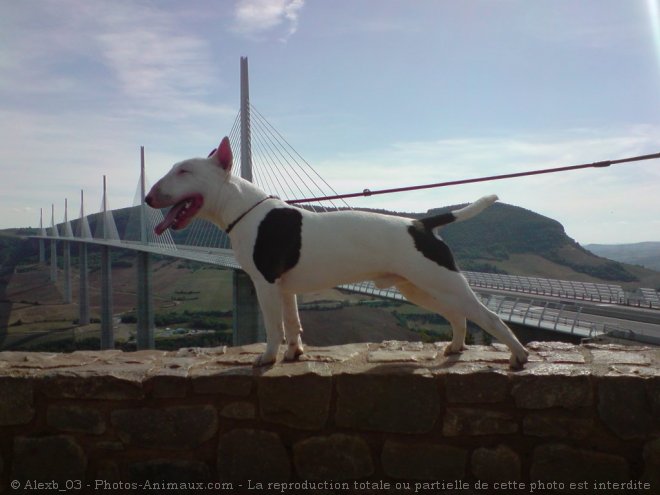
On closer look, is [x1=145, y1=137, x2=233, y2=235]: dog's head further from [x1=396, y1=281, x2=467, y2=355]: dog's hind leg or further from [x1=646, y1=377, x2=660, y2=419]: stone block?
[x1=646, y1=377, x2=660, y2=419]: stone block

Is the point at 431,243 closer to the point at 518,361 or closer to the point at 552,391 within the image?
the point at 518,361

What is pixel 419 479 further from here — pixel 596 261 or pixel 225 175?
pixel 596 261

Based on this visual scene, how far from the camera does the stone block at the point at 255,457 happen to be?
2.64 m

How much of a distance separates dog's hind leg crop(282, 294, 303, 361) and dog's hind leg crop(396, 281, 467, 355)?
0.61m

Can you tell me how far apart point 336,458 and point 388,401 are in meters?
0.37

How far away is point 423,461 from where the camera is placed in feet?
8.41

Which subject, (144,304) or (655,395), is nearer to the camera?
(655,395)

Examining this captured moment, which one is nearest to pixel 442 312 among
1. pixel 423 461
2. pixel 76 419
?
pixel 423 461

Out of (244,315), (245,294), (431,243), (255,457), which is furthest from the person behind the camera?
(245,294)

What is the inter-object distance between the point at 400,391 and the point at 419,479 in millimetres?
422

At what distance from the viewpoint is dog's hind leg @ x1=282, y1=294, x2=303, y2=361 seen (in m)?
3.05

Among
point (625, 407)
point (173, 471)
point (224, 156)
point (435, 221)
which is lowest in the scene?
point (173, 471)

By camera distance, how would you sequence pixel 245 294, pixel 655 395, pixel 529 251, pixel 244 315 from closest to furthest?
pixel 655 395 → pixel 244 315 → pixel 245 294 → pixel 529 251

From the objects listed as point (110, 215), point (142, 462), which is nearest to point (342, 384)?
point (142, 462)
